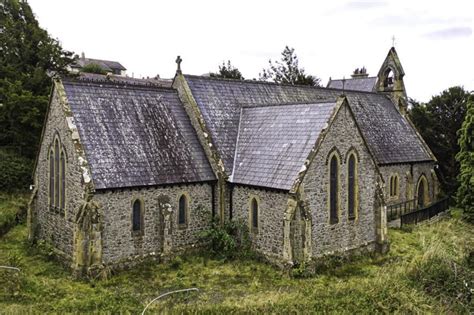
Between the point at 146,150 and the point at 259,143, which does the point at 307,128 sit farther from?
the point at 146,150

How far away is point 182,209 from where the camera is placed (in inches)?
933

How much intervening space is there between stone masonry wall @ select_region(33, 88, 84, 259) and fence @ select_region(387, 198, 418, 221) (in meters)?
22.9

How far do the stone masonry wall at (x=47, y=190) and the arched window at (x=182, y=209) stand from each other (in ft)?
16.4

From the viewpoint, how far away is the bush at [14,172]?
33.2 m

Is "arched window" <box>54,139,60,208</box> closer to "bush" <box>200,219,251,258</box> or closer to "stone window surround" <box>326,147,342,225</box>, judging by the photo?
"bush" <box>200,219,251,258</box>

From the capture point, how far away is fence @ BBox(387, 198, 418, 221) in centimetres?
3488

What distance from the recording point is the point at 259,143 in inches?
998

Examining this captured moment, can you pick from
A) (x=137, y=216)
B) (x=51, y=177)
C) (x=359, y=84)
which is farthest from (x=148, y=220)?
(x=359, y=84)

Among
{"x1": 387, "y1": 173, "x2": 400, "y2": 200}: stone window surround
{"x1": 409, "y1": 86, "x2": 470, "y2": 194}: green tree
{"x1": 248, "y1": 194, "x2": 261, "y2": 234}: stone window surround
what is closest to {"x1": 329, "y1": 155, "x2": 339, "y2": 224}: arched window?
{"x1": 248, "y1": 194, "x2": 261, "y2": 234}: stone window surround

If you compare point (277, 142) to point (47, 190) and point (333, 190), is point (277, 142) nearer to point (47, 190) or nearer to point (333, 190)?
point (333, 190)

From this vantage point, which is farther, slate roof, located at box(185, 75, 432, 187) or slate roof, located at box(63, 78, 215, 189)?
slate roof, located at box(185, 75, 432, 187)

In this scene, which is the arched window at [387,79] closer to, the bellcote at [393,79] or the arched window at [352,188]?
the bellcote at [393,79]

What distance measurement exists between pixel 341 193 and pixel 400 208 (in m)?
15.2

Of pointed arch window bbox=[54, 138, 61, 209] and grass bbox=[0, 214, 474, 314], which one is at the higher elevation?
pointed arch window bbox=[54, 138, 61, 209]
